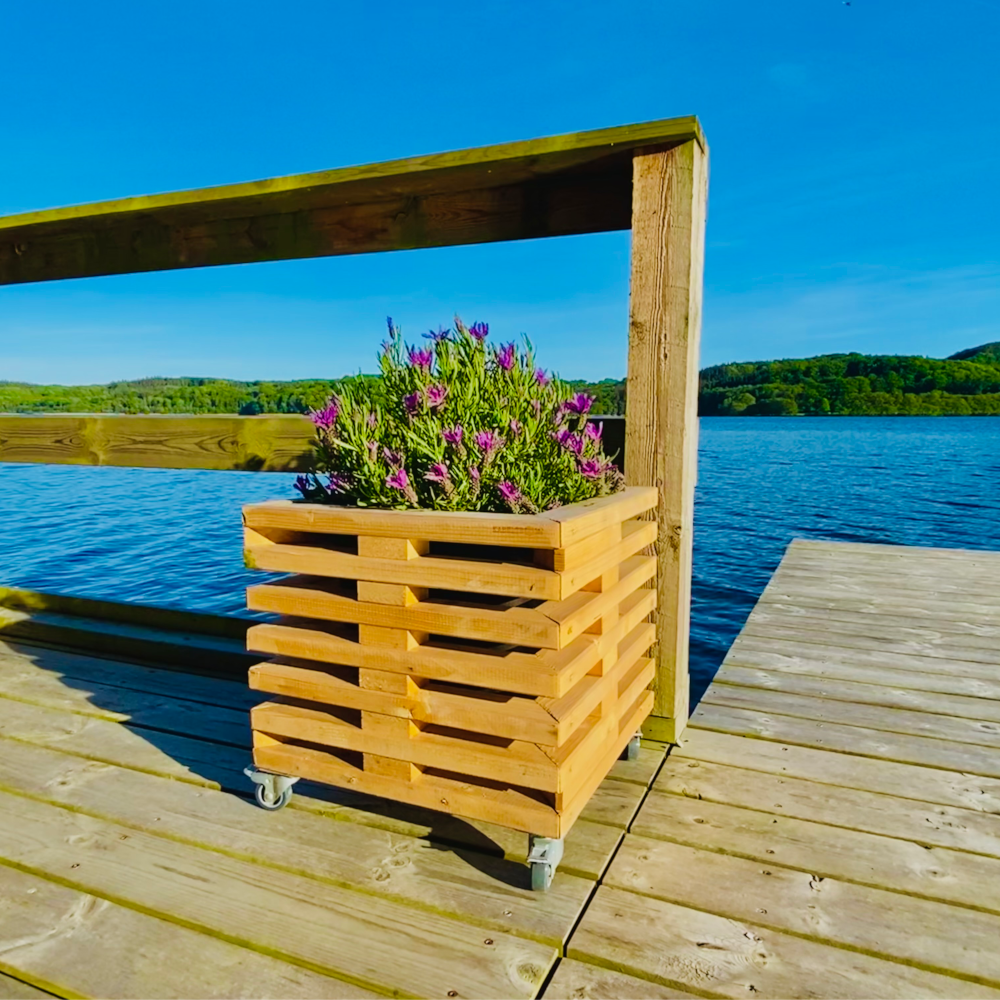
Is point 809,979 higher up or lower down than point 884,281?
lower down

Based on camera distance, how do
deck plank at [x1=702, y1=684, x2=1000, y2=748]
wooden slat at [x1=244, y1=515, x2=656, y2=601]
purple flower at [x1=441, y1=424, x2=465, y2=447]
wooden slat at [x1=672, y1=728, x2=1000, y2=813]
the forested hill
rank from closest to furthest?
wooden slat at [x1=244, y1=515, x2=656, y2=601] → purple flower at [x1=441, y1=424, x2=465, y2=447] → wooden slat at [x1=672, y1=728, x2=1000, y2=813] → deck plank at [x1=702, y1=684, x2=1000, y2=748] → the forested hill

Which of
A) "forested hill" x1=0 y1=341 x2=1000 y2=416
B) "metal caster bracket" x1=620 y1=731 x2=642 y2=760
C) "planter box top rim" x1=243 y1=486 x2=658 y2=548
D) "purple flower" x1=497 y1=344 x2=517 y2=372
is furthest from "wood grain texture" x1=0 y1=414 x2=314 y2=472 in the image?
"forested hill" x1=0 y1=341 x2=1000 y2=416

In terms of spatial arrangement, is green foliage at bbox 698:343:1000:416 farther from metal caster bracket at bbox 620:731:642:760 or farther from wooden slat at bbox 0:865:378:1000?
wooden slat at bbox 0:865:378:1000

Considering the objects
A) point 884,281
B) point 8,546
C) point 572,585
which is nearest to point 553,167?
point 572,585

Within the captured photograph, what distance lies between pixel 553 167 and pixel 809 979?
2.24 m

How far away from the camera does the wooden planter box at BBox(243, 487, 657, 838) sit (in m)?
1.71

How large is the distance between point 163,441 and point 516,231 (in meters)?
1.73

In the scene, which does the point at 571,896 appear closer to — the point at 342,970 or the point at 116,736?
the point at 342,970

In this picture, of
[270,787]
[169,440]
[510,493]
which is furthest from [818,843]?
[169,440]

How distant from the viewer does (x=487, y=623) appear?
174 cm

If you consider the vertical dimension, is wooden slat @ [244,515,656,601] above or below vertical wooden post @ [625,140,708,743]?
below

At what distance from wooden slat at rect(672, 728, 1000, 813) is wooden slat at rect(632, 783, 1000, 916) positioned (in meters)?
0.23

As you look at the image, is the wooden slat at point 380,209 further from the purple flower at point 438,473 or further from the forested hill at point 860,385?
the forested hill at point 860,385

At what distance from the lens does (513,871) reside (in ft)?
6.09
